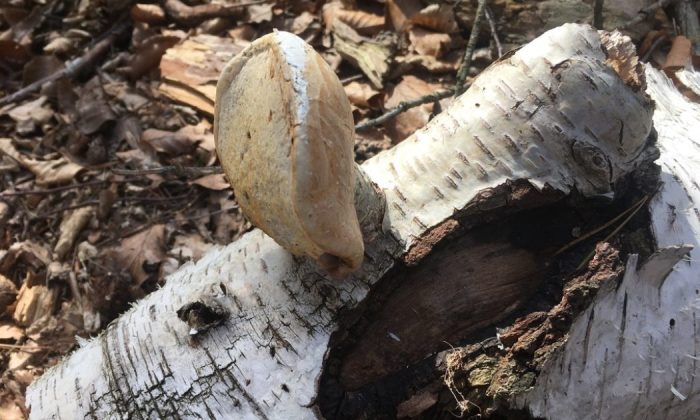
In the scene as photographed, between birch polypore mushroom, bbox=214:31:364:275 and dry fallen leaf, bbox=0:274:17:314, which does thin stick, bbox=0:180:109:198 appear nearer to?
dry fallen leaf, bbox=0:274:17:314

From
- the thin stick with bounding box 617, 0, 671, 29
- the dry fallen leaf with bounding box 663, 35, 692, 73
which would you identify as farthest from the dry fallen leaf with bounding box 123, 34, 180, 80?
the dry fallen leaf with bounding box 663, 35, 692, 73

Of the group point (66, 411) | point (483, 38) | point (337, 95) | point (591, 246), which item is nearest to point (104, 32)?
point (483, 38)

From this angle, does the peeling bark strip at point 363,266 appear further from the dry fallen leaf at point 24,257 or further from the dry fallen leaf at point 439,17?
the dry fallen leaf at point 439,17

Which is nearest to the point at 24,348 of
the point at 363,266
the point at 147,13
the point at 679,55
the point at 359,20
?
the point at 363,266

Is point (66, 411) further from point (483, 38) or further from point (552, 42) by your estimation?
point (483, 38)

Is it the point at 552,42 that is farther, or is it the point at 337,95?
the point at 552,42

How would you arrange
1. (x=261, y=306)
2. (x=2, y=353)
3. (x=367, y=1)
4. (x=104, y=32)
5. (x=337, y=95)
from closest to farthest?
(x=337, y=95) < (x=261, y=306) < (x=2, y=353) < (x=367, y=1) < (x=104, y=32)

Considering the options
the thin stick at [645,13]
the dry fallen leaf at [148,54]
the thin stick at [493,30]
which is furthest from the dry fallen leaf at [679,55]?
the dry fallen leaf at [148,54]
